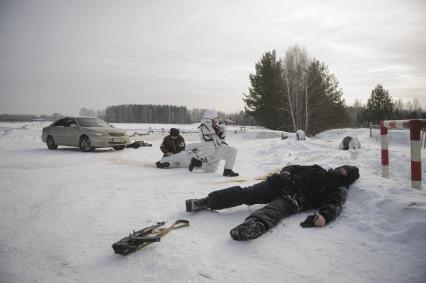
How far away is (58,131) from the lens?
13625 millimetres

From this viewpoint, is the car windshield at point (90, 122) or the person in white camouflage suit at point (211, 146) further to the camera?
the car windshield at point (90, 122)

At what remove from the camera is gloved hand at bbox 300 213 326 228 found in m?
3.05

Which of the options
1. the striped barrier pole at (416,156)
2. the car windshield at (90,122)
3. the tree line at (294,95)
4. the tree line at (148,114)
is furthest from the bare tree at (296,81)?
the tree line at (148,114)

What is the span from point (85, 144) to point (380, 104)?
40.4 metres

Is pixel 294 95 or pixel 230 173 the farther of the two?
pixel 294 95

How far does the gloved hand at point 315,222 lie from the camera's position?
10.0 feet

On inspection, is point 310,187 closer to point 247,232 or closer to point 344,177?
point 344,177

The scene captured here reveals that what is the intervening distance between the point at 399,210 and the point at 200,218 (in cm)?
212

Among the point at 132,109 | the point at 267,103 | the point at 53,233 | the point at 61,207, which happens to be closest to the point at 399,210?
the point at 53,233

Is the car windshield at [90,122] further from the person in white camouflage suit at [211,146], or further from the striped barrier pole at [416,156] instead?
the striped barrier pole at [416,156]

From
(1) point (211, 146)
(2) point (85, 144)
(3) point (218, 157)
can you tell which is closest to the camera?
(3) point (218, 157)

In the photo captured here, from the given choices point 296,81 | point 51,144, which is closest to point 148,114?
point 296,81

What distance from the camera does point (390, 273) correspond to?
2.19 metres

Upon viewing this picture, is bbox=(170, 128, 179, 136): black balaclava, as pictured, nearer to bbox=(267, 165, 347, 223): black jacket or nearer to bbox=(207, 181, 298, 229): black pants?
bbox=(207, 181, 298, 229): black pants
